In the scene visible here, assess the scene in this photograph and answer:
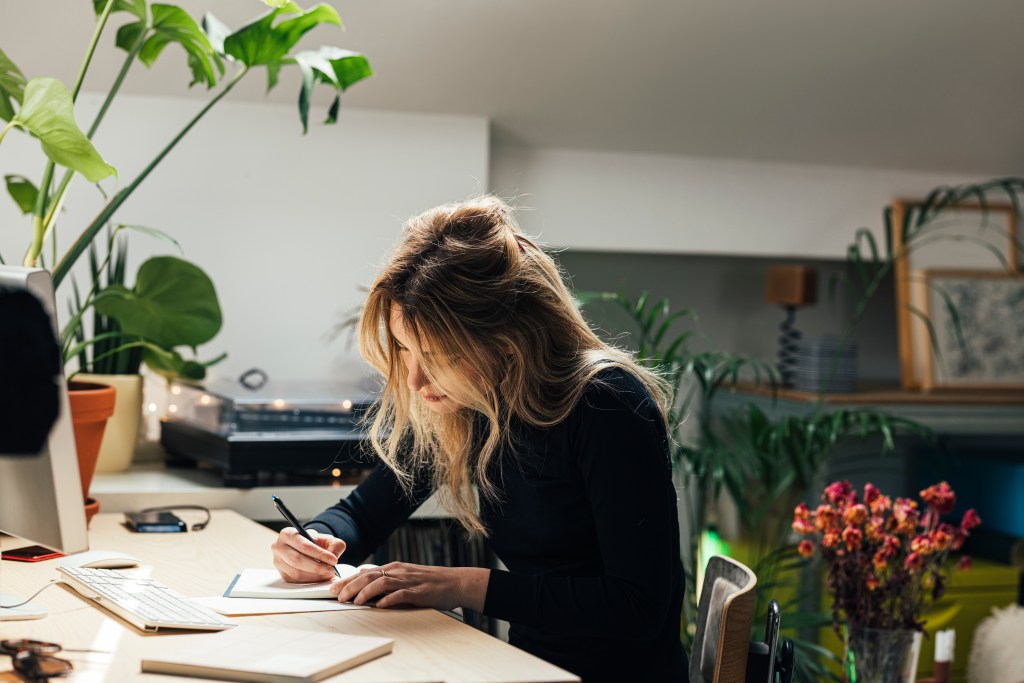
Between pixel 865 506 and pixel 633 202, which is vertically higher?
pixel 633 202

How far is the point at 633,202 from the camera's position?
11.5ft

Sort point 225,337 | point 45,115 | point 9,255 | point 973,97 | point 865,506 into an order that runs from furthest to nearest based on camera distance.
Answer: point 973,97 < point 225,337 < point 9,255 < point 865,506 < point 45,115

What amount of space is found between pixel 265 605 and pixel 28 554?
589 millimetres

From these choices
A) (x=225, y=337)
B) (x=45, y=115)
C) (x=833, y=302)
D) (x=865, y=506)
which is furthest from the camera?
(x=833, y=302)

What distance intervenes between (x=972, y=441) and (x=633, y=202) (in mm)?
1759

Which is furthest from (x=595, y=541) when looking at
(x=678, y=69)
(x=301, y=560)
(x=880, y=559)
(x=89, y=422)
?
(x=678, y=69)

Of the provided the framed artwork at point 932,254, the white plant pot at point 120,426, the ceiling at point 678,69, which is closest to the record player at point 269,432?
the white plant pot at point 120,426

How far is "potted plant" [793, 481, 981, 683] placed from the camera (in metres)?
2.29

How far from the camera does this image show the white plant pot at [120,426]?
264 cm

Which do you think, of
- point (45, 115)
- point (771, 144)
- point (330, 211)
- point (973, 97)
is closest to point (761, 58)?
point (771, 144)

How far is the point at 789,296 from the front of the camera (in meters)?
3.56

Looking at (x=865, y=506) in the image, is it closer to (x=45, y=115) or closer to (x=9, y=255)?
(x=45, y=115)

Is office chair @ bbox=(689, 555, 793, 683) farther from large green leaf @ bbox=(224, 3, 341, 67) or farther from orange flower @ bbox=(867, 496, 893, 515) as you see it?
large green leaf @ bbox=(224, 3, 341, 67)

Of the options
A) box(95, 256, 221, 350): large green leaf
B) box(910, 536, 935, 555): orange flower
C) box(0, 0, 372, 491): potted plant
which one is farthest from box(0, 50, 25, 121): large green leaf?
box(910, 536, 935, 555): orange flower
